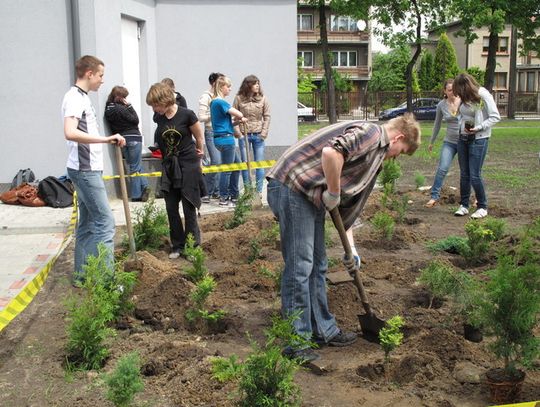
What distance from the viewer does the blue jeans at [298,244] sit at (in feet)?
14.7

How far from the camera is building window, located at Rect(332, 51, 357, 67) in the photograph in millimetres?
72125

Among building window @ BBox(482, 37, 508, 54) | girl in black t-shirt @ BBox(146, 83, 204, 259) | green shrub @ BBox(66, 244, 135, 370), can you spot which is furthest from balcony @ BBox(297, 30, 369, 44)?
green shrub @ BBox(66, 244, 135, 370)

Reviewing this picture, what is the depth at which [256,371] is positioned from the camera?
138 inches

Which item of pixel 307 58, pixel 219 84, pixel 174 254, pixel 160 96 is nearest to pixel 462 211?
pixel 219 84

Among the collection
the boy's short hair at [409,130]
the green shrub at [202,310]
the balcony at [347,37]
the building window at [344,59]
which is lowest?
the green shrub at [202,310]

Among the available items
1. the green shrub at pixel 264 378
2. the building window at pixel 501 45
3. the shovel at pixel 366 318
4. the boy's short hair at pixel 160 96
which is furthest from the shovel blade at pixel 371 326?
the building window at pixel 501 45

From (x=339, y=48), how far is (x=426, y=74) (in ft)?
32.8

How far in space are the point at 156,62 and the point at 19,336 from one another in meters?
Answer: 8.96

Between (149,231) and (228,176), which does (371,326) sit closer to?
(149,231)

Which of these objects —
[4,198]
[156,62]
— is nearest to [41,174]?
[4,198]

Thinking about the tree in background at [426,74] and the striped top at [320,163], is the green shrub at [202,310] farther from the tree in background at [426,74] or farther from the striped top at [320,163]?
the tree in background at [426,74]

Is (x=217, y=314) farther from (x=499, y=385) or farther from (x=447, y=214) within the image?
(x=447, y=214)

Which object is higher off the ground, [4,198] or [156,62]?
[156,62]

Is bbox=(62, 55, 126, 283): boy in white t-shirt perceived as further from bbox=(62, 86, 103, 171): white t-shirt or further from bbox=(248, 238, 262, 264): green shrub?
bbox=(248, 238, 262, 264): green shrub
